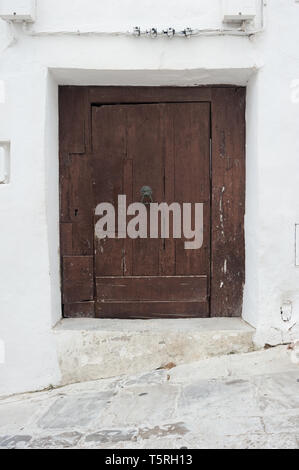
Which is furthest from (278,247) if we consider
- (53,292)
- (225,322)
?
(53,292)

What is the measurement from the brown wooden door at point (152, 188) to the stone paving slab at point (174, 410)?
0.55m

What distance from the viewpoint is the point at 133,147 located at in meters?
3.44

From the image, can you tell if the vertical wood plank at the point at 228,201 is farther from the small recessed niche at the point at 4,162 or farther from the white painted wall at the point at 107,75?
the small recessed niche at the point at 4,162

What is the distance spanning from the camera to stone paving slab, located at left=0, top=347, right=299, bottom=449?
2.32 metres

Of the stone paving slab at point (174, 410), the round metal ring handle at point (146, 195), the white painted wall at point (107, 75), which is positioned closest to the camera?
the stone paving slab at point (174, 410)

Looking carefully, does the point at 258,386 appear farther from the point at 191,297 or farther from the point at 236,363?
the point at 191,297

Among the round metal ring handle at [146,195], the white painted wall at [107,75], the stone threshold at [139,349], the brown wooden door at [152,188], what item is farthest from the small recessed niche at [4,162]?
the stone threshold at [139,349]

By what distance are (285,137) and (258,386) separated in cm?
166

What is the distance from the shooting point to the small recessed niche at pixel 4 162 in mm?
3148

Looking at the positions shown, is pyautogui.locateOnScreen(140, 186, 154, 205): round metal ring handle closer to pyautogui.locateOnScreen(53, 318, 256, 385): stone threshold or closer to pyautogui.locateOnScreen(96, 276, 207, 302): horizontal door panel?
pyautogui.locateOnScreen(96, 276, 207, 302): horizontal door panel

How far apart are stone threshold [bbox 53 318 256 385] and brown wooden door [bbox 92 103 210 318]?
0.31 m

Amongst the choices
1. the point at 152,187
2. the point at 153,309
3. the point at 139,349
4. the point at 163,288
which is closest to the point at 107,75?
the point at 152,187
